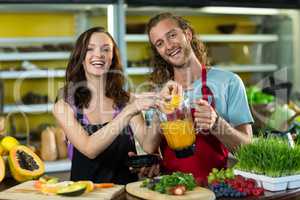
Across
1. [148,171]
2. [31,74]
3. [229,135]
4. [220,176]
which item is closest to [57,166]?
[31,74]

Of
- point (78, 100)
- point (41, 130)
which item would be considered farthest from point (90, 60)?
point (41, 130)

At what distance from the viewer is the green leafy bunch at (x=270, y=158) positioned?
1.74 metres

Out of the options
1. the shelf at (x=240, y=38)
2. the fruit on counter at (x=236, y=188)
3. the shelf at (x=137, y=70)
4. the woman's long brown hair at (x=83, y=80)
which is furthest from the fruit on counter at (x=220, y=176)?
the shelf at (x=240, y=38)

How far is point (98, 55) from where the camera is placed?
222cm

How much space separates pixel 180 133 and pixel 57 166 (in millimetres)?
2019

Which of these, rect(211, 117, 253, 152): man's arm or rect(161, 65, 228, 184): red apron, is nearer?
rect(211, 117, 253, 152): man's arm

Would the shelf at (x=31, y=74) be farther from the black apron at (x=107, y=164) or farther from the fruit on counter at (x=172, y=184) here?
the fruit on counter at (x=172, y=184)

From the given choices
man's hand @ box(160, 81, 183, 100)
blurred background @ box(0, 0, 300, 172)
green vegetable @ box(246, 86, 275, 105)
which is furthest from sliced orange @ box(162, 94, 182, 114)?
green vegetable @ box(246, 86, 275, 105)

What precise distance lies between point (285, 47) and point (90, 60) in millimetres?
3050

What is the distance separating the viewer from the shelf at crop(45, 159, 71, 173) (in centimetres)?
370

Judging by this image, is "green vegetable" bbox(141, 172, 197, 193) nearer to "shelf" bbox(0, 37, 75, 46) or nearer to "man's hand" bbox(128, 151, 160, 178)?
"man's hand" bbox(128, 151, 160, 178)

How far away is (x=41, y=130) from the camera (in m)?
4.07

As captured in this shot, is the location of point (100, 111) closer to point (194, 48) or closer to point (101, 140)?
point (101, 140)

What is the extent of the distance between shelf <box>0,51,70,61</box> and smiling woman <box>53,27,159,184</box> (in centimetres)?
173
